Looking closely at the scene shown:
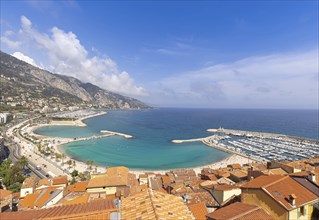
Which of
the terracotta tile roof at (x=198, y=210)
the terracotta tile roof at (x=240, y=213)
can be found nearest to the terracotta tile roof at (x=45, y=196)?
the terracotta tile roof at (x=198, y=210)

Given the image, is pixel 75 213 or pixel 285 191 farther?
pixel 285 191

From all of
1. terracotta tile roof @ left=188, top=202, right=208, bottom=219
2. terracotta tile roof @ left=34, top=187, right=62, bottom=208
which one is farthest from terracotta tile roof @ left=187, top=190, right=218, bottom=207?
terracotta tile roof @ left=34, top=187, right=62, bottom=208

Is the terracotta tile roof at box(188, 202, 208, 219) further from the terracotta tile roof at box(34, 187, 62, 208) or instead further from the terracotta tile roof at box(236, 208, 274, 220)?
the terracotta tile roof at box(34, 187, 62, 208)

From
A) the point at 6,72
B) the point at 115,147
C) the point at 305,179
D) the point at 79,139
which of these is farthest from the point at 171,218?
the point at 6,72

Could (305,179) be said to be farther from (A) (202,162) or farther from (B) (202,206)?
(A) (202,162)

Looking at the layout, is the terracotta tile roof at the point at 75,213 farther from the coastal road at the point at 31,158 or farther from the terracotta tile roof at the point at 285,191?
the coastal road at the point at 31,158

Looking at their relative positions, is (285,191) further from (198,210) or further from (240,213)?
(198,210)

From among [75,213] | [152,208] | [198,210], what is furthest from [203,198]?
[75,213]
